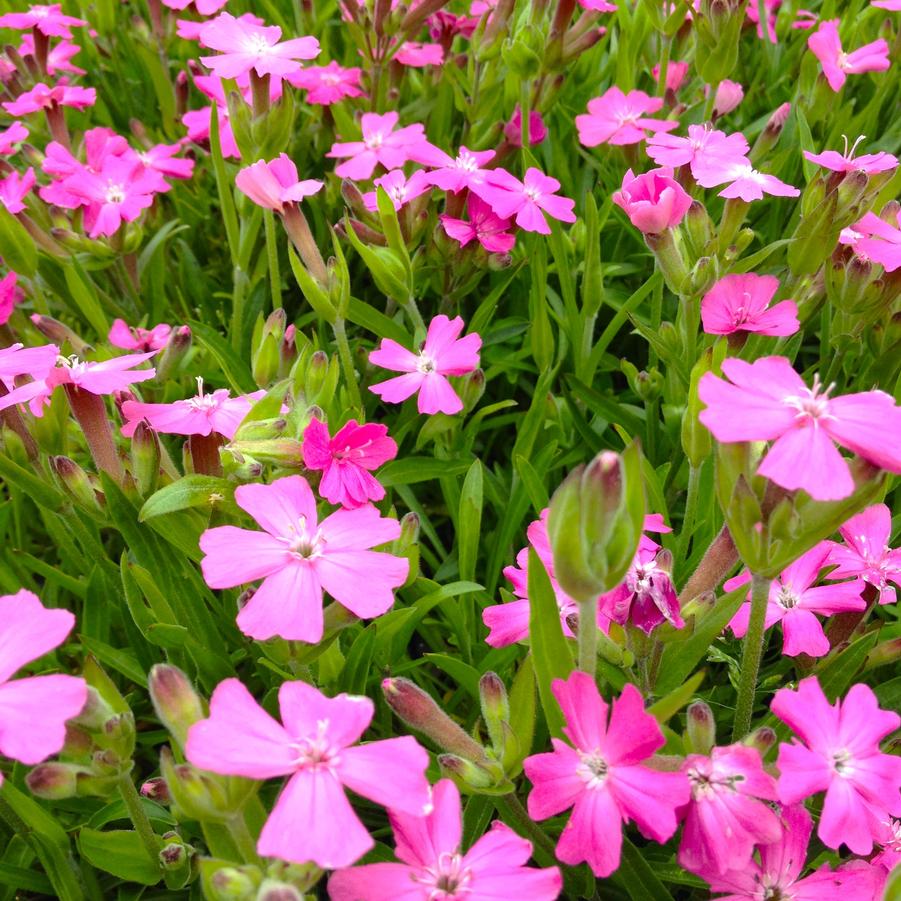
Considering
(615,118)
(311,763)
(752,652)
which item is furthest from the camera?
(615,118)

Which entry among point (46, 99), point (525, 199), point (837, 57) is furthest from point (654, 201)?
point (46, 99)

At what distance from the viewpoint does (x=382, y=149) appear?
5.44ft

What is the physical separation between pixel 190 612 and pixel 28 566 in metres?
0.40

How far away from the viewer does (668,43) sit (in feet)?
5.98

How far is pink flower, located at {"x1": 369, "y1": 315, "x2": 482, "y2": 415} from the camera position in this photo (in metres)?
1.28

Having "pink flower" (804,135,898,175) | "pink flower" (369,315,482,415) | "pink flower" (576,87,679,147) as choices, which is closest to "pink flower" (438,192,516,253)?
"pink flower" (369,315,482,415)

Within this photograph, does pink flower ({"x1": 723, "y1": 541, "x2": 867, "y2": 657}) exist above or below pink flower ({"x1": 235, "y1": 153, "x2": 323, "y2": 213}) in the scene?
below

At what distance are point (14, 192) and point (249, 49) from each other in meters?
0.48

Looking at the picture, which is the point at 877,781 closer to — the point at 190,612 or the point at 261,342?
the point at 190,612

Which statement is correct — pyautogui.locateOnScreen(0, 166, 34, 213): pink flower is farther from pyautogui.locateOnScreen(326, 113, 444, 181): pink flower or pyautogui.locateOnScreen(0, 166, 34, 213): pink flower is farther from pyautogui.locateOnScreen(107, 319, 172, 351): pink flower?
pyautogui.locateOnScreen(326, 113, 444, 181): pink flower

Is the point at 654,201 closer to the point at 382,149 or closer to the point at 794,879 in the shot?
the point at 382,149

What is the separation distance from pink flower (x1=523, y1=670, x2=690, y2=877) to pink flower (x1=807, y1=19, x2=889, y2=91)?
1.36 m

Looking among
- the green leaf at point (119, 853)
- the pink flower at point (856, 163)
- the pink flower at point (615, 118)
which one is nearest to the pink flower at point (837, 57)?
the pink flower at point (615, 118)

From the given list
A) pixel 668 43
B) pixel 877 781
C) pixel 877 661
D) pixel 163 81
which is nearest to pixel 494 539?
pixel 877 661
